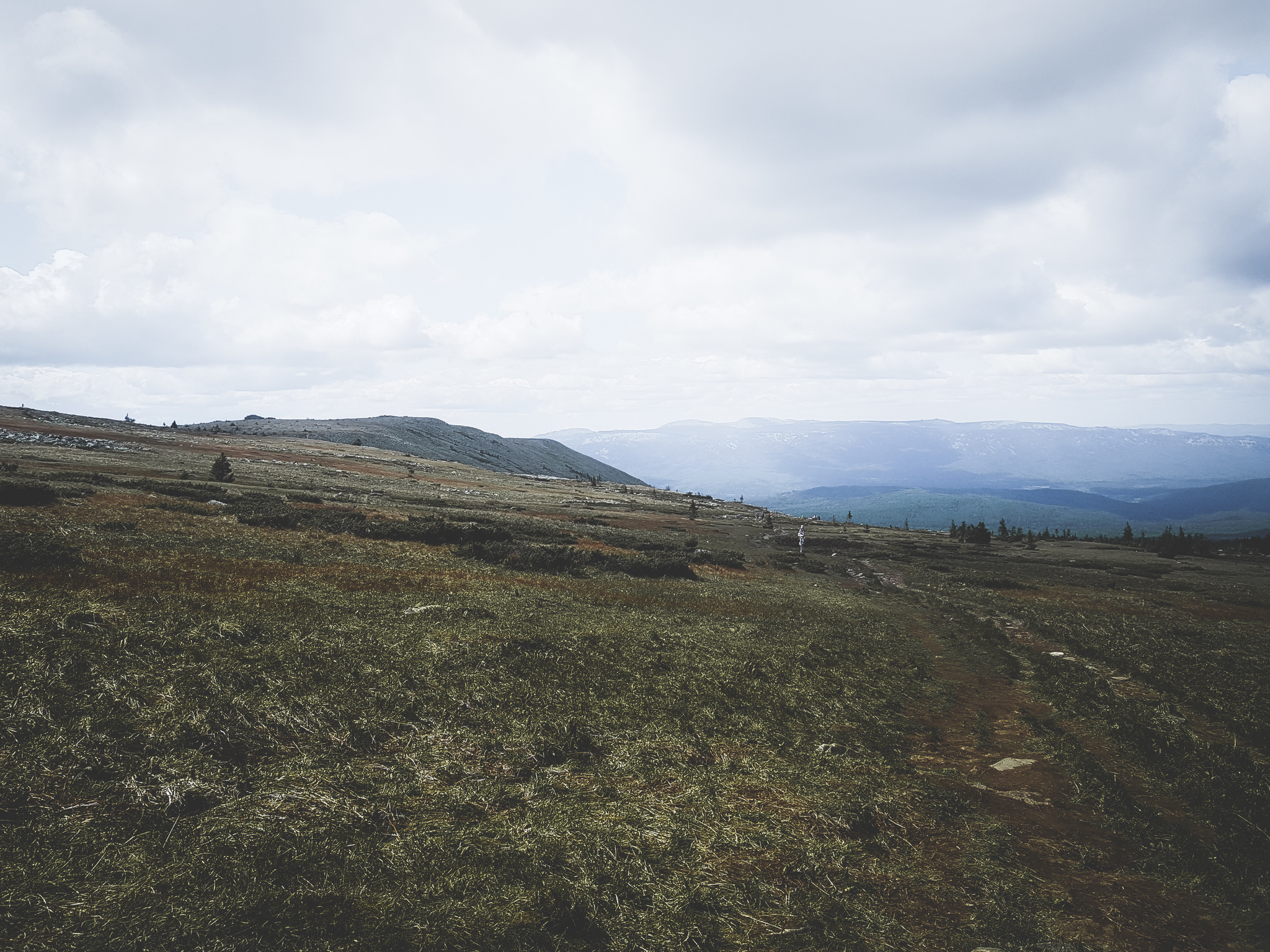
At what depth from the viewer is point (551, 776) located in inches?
397

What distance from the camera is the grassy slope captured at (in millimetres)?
6598

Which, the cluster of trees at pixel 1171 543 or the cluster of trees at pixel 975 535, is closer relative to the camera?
the cluster of trees at pixel 975 535

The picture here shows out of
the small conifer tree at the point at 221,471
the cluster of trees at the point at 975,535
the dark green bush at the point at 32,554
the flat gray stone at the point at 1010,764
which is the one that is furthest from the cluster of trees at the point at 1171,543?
the dark green bush at the point at 32,554

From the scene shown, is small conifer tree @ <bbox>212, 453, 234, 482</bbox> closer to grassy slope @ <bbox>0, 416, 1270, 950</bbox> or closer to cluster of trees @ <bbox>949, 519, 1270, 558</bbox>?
grassy slope @ <bbox>0, 416, 1270, 950</bbox>

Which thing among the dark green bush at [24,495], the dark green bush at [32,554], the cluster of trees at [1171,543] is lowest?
the cluster of trees at [1171,543]

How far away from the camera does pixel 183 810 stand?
25.1 feet

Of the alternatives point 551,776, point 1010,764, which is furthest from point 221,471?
point 1010,764

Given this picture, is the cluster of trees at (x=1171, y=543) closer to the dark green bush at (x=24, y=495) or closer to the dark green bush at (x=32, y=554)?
the dark green bush at (x=32, y=554)

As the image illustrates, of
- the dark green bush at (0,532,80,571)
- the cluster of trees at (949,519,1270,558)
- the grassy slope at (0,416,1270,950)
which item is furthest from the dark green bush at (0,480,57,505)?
the cluster of trees at (949,519,1270,558)

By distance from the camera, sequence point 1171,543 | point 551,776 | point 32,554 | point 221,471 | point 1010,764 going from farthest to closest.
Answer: point 1171,543 → point 221,471 → point 32,554 → point 1010,764 → point 551,776

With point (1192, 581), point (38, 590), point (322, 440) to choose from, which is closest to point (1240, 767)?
point (38, 590)

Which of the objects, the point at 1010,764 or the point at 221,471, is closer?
the point at 1010,764

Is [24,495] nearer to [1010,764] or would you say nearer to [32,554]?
[32,554]

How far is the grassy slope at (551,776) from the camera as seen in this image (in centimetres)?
660
